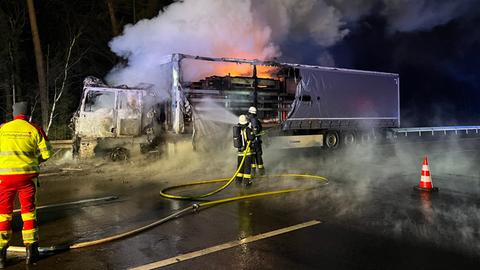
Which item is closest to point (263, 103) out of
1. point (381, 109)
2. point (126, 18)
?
point (381, 109)

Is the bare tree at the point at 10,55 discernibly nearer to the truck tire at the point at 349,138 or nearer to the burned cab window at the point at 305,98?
the burned cab window at the point at 305,98

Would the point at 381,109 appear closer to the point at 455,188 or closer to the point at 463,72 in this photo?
the point at 455,188

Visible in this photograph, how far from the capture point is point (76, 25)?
877 inches

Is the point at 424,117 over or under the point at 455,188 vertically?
over

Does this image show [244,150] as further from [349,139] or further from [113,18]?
[113,18]

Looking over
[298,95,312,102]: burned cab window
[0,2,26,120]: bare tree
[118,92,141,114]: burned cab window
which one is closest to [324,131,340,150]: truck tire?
[298,95,312,102]: burned cab window

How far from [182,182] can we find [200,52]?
5744 mm

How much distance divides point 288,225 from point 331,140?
1156 centimetres

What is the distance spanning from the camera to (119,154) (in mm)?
12523

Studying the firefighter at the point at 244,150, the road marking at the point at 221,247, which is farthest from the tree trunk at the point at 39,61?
the road marking at the point at 221,247

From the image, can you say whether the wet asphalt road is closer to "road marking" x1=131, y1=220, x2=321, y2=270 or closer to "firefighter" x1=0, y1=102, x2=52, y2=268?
"road marking" x1=131, y1=220, x2=321, y2=270

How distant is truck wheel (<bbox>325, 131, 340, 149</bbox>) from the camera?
16656 millimetres

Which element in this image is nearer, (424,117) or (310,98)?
(310,98)

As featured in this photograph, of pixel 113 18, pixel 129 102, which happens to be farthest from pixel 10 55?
pixel 129 102
